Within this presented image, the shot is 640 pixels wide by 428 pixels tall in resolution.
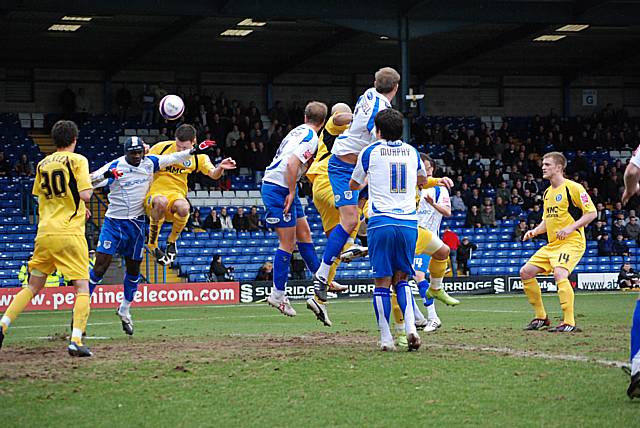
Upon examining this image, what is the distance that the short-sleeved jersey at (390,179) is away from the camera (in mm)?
10055

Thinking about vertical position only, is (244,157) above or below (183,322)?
above

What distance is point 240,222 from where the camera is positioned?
32.5 meters

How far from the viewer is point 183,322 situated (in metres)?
17.6

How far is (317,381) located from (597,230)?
29332 mm

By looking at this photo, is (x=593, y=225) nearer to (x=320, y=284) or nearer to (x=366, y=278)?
(x=366, y=278)

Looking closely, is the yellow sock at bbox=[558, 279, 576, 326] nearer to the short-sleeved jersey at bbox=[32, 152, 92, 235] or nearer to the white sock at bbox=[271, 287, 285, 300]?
the white sock at bbox=[271, 287, 285, 300]

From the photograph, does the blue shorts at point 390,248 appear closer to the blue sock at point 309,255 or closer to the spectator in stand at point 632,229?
the blue sock at point 309,255

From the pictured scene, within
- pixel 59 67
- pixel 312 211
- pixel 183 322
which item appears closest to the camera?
pixel 183 322

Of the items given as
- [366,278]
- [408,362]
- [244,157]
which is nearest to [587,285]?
[366,278]

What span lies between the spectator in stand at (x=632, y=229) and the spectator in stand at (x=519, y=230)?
388cm

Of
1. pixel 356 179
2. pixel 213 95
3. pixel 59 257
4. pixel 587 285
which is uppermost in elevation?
pixel 213 95

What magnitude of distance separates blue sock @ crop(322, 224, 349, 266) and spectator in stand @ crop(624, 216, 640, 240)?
26.1 metres

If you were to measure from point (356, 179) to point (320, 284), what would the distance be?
2270 mm

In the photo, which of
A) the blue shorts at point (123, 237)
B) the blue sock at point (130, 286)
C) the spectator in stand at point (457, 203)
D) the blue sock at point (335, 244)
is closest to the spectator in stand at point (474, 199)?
the spectator in stand at point (457, 203)
